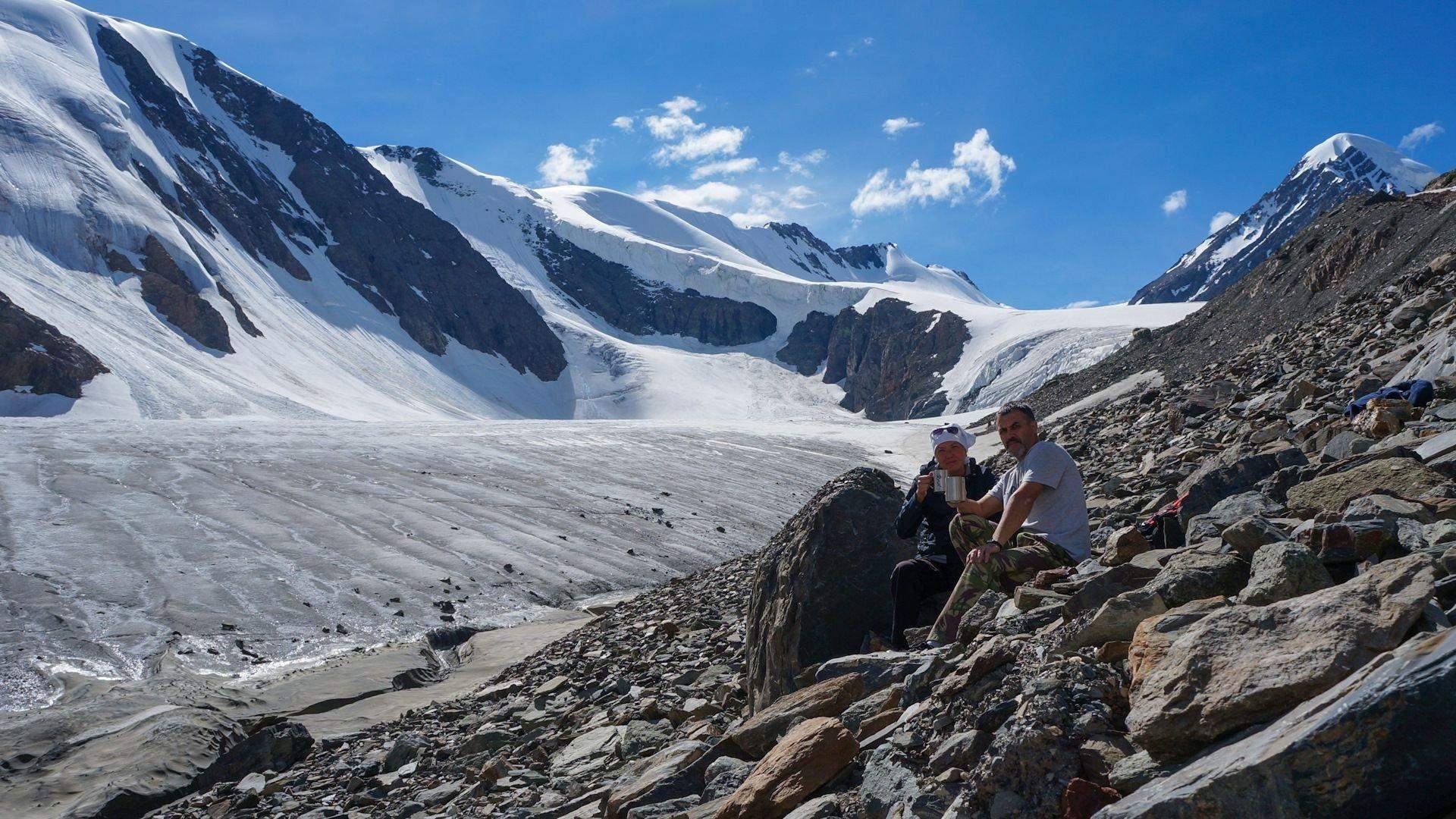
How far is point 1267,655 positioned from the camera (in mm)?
2623

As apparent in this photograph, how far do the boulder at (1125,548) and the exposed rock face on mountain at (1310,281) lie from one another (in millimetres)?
11875

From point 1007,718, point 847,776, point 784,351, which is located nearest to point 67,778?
point 847,776

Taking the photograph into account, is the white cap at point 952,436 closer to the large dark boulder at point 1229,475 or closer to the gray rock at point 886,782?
the large dark boulder at point 1229,475

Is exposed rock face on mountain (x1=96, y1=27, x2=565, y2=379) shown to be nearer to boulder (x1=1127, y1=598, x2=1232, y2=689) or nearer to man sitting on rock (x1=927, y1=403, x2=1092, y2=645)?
man sitting on rock (x1=927, y1=403, x2=1092, y2=645)

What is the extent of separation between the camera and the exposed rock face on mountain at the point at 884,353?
346ft

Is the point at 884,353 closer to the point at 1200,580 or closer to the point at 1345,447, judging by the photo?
the point at 1345,447

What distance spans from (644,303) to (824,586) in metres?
152

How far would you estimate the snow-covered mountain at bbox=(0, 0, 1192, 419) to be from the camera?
68062 millimetres

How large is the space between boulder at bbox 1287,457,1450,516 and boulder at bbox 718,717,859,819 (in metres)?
2.62

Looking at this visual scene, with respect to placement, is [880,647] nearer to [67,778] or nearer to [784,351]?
[67,778]

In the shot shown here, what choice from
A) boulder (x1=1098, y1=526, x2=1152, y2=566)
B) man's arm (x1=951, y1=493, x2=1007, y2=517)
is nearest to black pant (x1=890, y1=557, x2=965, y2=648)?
man's arm (x1=951, y1=493, x2=1007, y2=517)

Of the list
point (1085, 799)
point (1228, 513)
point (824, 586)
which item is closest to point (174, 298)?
point (824, 586)

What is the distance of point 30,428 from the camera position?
27484mm

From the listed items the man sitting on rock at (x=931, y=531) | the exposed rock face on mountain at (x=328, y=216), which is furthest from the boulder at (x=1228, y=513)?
the exposed rock face on mountain at (x=328, y=216)
